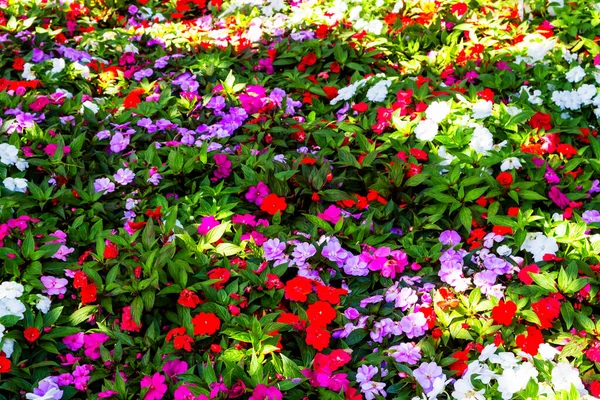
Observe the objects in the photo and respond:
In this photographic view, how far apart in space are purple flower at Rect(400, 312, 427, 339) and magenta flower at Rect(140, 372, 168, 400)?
96 cm

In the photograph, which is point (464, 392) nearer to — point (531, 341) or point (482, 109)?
point (531, 341)

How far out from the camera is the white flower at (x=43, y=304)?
268cm

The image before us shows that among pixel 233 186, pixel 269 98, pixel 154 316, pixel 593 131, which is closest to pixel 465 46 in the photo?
pixel 593 131

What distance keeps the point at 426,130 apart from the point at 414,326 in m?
1.35

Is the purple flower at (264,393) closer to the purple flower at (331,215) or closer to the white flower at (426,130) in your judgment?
the purple flower at (331,215)

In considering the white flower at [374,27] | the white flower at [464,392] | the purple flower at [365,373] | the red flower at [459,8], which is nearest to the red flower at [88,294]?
the purple flower at [365,373]

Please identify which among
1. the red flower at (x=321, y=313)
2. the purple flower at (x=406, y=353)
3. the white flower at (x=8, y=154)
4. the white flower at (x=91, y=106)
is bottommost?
the purple flower at (x=406, y=353)

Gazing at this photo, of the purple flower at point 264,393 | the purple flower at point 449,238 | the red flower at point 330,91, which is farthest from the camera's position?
the red flower at point 330,91

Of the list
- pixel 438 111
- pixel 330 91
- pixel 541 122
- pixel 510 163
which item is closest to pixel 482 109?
pixel 438 111

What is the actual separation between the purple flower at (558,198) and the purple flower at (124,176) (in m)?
2.11

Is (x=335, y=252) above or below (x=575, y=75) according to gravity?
below

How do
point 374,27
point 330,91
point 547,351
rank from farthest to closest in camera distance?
point 374,27 < point 330,91 < point 547,351

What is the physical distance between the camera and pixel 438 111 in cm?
374

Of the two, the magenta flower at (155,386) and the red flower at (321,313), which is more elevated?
the red flower at (321,313)
